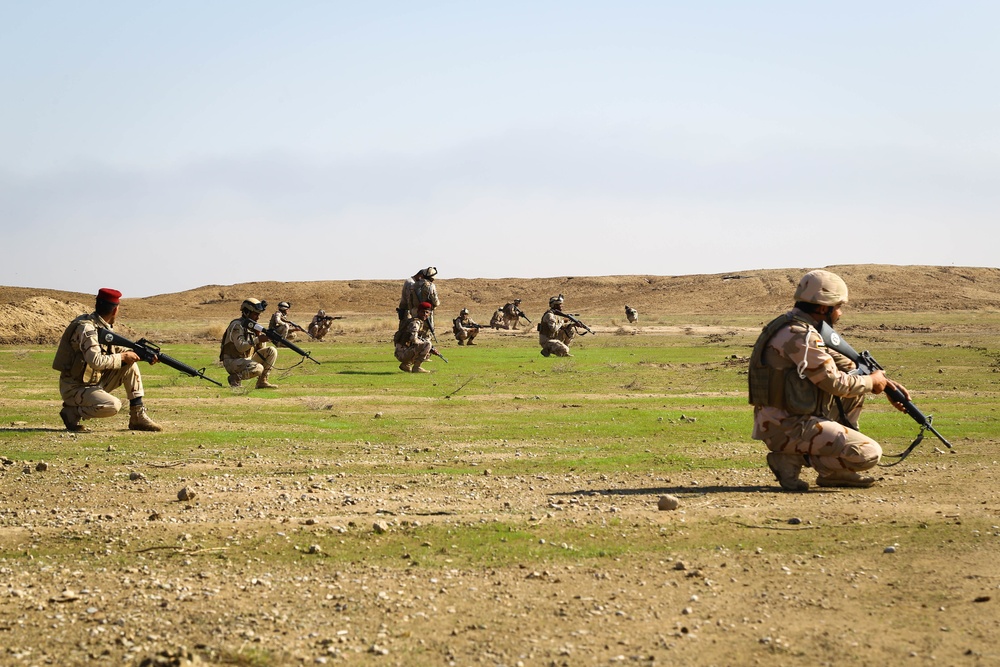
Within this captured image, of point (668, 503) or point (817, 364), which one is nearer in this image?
point (668, 503)

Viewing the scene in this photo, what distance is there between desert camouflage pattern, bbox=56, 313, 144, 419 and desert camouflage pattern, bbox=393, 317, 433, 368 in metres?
11.6

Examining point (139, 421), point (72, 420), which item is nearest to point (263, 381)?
point (139, 421)

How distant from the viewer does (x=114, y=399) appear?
14.7 metres

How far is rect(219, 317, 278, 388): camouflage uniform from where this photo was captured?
2116cm

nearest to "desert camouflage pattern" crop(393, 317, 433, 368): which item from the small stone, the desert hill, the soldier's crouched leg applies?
the soldier's crouched leg

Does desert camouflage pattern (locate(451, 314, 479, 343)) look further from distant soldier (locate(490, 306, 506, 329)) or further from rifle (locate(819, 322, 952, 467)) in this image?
rifle (locate(819, 322, 952, 467))

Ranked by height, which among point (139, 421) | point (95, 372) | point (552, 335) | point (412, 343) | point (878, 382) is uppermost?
point (878, 382)

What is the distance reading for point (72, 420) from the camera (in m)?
15.1

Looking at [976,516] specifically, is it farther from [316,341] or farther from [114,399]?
[316,341]

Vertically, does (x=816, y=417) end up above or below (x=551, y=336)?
below

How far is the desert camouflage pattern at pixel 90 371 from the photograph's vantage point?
1445 cm

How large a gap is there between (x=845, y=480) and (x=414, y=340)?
54.7ft

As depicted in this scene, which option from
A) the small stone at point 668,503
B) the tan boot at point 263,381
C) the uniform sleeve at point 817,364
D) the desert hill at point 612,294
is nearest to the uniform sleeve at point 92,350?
the tan boot at point 263,381

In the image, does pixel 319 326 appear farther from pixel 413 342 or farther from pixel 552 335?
pixel 413 342
